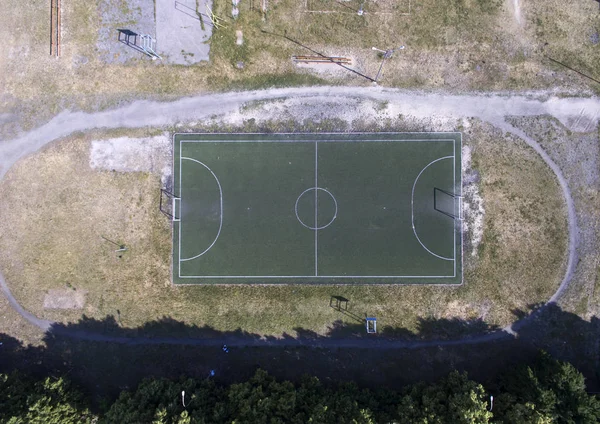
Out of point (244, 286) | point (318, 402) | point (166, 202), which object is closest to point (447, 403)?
point (318, 402)

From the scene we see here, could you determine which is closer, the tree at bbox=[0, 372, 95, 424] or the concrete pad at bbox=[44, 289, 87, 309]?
the tree at bbox=[0, 372, 95, 424]

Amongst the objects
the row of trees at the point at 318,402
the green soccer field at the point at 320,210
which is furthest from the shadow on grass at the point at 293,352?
the green soccer field at the point at 320,210

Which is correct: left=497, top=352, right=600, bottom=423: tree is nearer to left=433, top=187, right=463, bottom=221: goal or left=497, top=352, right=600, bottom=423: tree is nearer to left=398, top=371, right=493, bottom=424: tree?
left=398, top=371, right=493, bottom=424: tree

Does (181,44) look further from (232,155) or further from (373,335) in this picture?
(373,335)

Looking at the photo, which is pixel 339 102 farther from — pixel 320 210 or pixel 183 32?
pixel 183 32

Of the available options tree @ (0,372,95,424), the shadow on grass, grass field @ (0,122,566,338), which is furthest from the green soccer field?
tree @ (0,372,95,424)

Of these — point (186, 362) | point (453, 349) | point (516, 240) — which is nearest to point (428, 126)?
point (516, 240)

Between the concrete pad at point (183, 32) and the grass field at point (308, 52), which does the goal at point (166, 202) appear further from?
Result: the concrete pad at point (183, 32)
